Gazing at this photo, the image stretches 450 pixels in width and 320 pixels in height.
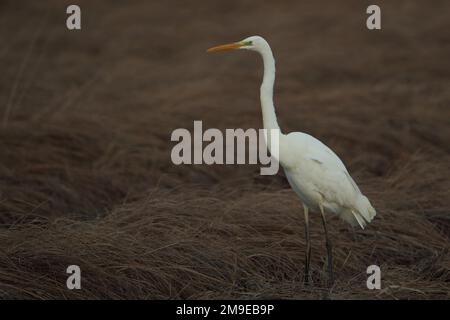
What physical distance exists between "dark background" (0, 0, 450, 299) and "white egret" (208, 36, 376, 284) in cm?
35

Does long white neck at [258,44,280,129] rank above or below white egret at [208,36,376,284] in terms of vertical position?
above

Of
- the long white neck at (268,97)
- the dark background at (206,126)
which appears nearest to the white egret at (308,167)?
the long white neck at (268,97)

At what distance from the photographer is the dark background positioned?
14.4 feet

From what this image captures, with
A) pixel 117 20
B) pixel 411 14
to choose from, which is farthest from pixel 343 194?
pixel 117 20

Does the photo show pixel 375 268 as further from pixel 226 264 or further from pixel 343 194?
pixel 226 264

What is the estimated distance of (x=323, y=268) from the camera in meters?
4.85

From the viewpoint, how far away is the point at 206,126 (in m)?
7.46

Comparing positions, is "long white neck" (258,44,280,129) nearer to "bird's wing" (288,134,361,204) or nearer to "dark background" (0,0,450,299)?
"bird's wing" (288,134,361,204)

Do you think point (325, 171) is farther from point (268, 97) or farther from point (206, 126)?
point (206, 126)

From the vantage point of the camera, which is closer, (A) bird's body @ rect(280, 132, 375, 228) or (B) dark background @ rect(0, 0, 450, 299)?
(B) dark background @ rect(0, 0, 450, 299)

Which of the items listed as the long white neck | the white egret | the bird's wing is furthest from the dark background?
the long white neck

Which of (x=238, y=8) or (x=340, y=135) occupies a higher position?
(x=238, y=8)

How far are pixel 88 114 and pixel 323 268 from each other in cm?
337
